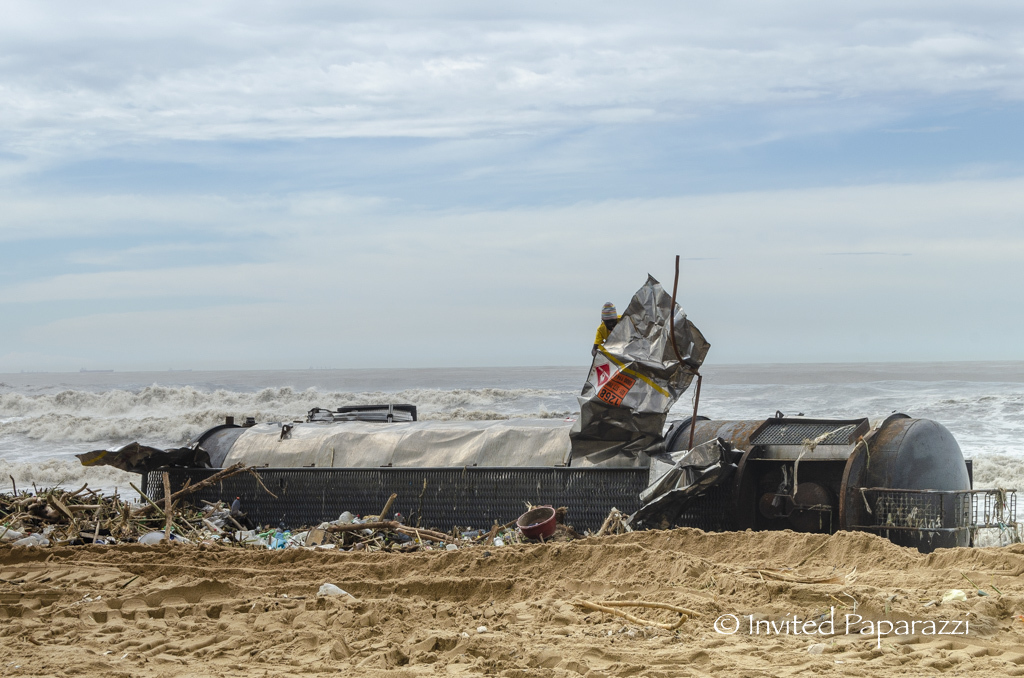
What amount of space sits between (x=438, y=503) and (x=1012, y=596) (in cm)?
516

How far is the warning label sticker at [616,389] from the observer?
825cm

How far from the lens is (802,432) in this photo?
8203mm

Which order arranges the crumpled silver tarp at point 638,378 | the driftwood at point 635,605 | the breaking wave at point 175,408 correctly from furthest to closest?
the breaking wave at point 175,408
the crumpled silver tarp at point 638,378
the driftwood at point 635,605

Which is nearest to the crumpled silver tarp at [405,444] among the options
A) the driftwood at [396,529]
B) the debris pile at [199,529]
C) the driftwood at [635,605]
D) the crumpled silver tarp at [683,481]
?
the debris pile at [199,529]

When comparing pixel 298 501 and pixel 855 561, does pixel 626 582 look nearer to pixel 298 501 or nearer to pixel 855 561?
pixel 855 561

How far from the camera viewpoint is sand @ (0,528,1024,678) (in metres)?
4.44

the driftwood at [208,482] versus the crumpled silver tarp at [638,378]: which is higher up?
the crumpled silver tarp at [638,378]

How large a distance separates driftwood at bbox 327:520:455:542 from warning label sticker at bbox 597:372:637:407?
6.07ft

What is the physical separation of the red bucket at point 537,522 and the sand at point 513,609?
27.4 inches

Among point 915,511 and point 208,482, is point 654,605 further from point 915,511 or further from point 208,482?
point 208,482

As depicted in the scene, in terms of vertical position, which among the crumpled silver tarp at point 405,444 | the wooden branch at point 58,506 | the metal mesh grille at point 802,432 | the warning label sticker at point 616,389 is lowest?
the wooden branch at point 58,506

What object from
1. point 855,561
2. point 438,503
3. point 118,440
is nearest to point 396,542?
point 438,503

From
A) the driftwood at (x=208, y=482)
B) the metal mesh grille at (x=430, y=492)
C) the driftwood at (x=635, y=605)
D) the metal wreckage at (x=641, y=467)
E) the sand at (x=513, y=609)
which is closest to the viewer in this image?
the sand at (x=513, y=609)

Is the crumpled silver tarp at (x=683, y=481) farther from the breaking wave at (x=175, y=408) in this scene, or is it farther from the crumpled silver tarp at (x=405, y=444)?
the breaking wave at (x=175, y=408)
